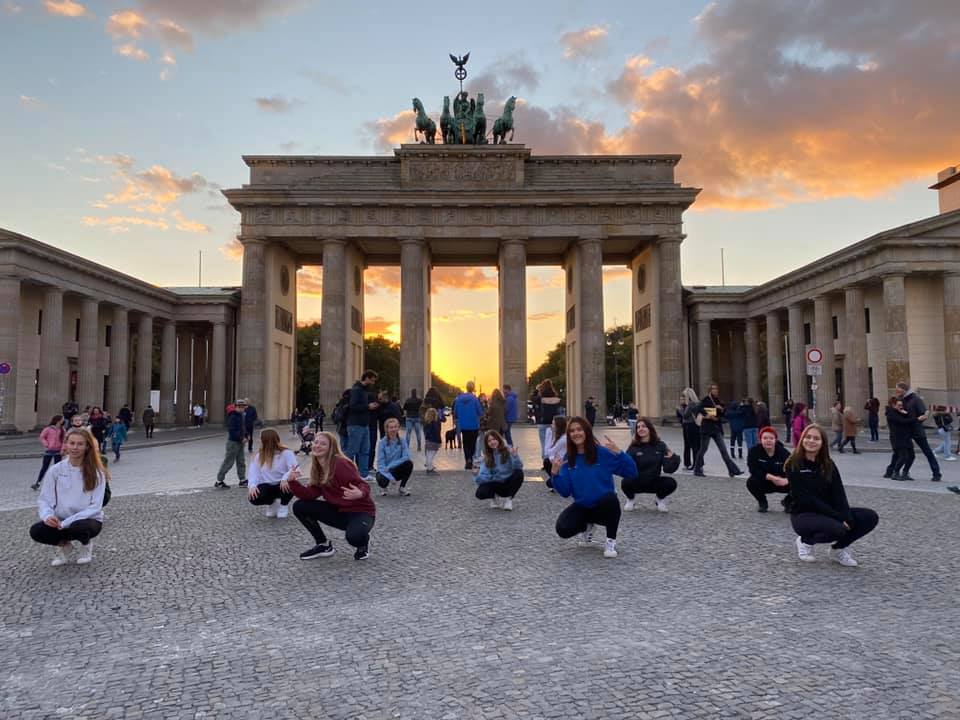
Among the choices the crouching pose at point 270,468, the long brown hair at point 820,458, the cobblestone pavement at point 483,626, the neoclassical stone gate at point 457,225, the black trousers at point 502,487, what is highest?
the neoclassical stone gate at point 457,225

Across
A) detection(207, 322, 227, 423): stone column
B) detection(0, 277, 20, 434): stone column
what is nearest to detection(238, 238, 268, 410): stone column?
detection(207, 322, 227, 423): stone column

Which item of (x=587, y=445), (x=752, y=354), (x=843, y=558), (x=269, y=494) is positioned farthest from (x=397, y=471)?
(x=752, y=354)

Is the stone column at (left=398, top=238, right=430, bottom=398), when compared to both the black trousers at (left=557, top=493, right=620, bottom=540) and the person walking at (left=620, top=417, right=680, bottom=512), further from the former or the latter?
the black trousers at (left=557, top=493, right=620, bottom=540)

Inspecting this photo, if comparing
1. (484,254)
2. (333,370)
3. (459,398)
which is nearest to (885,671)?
(459,398)

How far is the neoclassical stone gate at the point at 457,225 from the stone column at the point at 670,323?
6 centimetres

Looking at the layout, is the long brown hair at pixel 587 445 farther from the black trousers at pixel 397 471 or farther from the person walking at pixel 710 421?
the person walking at pixel 710 421

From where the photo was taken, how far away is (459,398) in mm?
16406

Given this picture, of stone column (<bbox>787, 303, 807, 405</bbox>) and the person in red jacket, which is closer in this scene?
the person in red jacket

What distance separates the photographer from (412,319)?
4256 centimetres

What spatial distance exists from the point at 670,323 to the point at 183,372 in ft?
122

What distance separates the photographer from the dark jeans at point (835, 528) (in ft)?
22.4

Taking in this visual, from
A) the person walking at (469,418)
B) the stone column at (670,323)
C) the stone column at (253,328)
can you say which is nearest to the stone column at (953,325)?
the stone column at (670,323)

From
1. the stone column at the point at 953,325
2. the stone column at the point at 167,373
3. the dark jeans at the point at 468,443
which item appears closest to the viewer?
the dark jeans at the point at 468,443

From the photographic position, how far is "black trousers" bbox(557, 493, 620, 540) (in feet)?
24.3
